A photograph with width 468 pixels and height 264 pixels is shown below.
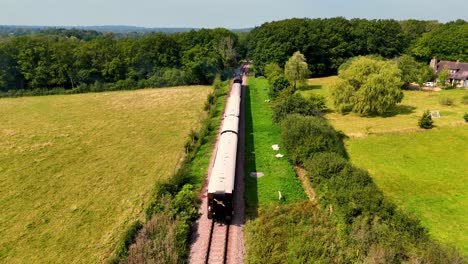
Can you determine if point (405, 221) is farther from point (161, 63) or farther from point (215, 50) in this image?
point (215, 50)

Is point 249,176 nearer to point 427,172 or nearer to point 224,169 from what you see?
point 224,169

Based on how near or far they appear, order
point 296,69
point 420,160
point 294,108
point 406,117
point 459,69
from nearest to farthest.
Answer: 1. point 420,160
2. point 294,108
3. point 406,117
4. point 296,69
5. point 459,69

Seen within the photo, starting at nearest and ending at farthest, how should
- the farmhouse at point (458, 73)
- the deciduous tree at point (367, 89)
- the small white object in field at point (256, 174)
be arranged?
the small white object in field at point (256, 174) < the deciduous tree at point (367, 89) < the farmhouse at point (458, 73)

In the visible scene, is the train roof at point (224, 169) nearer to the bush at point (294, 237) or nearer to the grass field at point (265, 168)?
the grass field at point (265, 168)

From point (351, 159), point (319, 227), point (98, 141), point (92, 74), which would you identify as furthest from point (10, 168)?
point (92, 74)

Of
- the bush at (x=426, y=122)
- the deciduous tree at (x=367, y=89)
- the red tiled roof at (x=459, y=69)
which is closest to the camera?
the bush at (x=426, y=122)

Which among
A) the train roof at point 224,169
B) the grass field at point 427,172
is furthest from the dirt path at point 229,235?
the grass field at point 427,172

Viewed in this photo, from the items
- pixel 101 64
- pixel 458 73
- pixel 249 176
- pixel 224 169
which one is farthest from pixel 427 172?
pixel 101 64

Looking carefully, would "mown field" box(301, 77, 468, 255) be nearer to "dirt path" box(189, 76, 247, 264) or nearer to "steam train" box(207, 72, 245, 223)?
"dirt path" box(189, 76, 247, 264)
